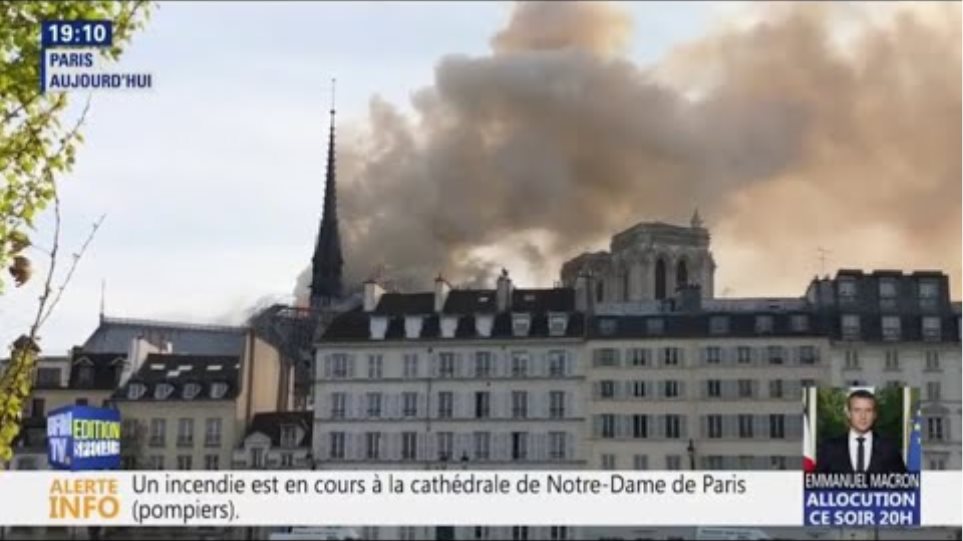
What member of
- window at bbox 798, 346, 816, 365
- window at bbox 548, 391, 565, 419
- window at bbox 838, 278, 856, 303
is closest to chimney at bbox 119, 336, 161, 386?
window at bbox 548, 391, 565, 419

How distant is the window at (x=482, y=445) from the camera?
13914 mm

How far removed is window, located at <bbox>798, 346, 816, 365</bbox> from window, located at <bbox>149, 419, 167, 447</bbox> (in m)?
5.78

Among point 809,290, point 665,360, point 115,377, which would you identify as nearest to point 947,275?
point 809,290

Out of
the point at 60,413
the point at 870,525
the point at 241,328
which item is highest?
the point at 241,328

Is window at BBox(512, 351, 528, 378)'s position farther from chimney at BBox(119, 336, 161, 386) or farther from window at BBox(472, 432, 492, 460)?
chimney at BBox(119, 336, 161, 386)

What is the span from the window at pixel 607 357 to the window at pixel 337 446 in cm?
310

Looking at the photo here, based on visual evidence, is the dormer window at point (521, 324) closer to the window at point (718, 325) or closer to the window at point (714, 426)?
the window at point (718, 325)

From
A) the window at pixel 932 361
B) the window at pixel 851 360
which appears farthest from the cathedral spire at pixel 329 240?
the window at pixel 932 361

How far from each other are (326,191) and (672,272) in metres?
3.30

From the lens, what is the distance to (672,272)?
1181 centimetres

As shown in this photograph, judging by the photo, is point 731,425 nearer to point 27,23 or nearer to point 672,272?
point 672,272

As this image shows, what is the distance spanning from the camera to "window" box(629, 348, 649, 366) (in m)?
14.9

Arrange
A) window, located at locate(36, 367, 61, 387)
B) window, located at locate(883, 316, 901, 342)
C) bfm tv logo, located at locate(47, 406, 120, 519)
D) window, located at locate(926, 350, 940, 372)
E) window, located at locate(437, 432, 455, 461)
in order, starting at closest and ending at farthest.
→ bfm tv logo, located at locate(47, 406, 120, 519)
window, located at locate(36, 367, 61, 387)
window, located at locate(926, 350, 940, 372)
window, located at locate(883, 316, 901, 342)
window, located at locate(437, 432, 455, 461)

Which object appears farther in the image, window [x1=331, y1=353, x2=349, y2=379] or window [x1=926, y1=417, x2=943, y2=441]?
window [x1=331, y1=353, x2=349, y2=379]
